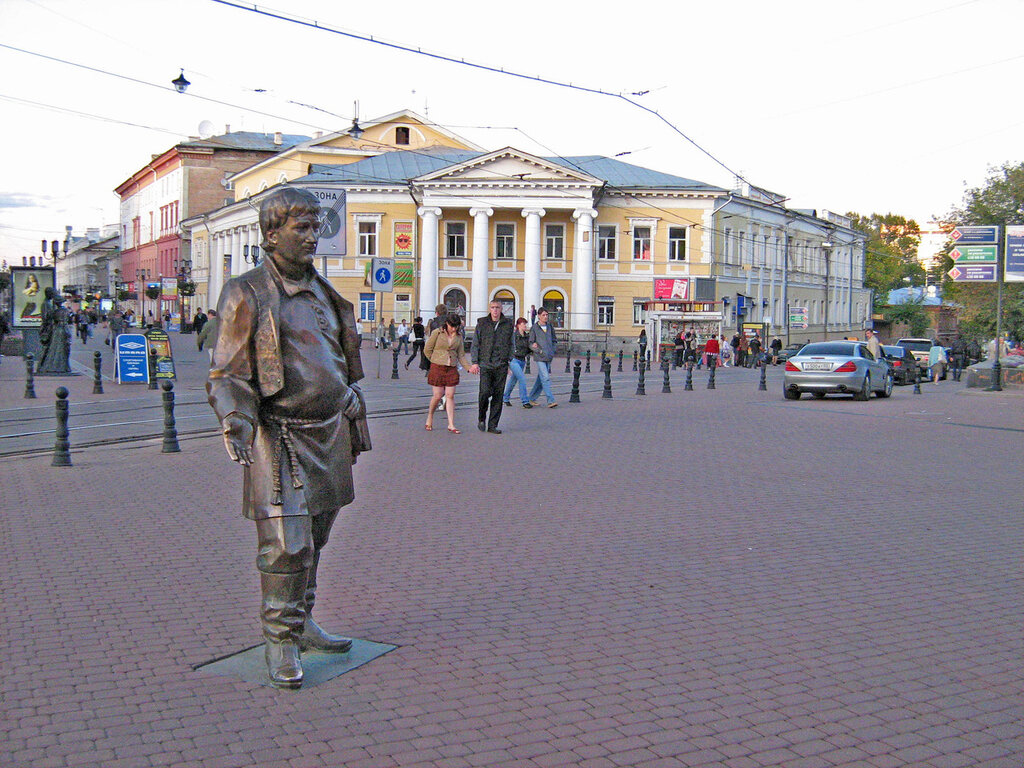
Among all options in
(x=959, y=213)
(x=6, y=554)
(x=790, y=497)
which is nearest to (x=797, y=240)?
(x=959, y=213)

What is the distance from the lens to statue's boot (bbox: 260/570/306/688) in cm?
477

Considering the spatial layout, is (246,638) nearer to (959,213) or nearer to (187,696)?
(187,696)

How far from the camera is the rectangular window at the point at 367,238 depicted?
60719 mm

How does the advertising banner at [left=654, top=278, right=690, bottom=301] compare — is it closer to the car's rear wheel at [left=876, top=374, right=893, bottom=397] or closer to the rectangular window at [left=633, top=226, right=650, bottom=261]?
the rectangular window at [left=633, top=226, right=650, bottom=261]

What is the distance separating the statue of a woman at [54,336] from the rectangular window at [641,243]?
3918 centimetres

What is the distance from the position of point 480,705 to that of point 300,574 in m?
0.99

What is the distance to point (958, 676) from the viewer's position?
16.9 feet

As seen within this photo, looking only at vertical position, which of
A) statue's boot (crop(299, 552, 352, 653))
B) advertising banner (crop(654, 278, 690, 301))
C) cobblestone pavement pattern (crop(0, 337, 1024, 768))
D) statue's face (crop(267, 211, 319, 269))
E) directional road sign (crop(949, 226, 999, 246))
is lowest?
cobblestone pavement pattern (crop(0, 337, 1024, 768))

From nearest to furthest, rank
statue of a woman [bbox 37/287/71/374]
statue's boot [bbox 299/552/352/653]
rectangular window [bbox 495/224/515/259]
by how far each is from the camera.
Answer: statue's boot [bbox 299/552/352/653] → statue of a woman [bbox 37/287/71/374] → rectangular window [bbox 495/224/515/259]

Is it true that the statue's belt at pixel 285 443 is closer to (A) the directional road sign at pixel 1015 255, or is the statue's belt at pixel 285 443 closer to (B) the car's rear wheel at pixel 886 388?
(B) the car's rear wheel at pixel 886 388

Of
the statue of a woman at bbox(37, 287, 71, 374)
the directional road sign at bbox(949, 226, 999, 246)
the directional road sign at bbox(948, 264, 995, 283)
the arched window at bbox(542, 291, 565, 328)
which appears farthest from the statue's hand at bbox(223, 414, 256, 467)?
the arched window at bbox(542, 291, 565, 328)

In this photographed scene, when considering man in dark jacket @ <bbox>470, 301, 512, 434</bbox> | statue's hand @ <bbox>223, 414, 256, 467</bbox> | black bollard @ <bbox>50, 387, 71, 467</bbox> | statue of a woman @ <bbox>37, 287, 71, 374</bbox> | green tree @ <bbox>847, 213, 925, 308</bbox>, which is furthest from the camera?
green tree @ <bbox>847, 213, 925, 308</bbox>

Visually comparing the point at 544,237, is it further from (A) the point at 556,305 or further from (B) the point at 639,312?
(B) the point at 639,312

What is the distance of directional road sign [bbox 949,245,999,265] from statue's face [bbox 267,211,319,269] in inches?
1166
